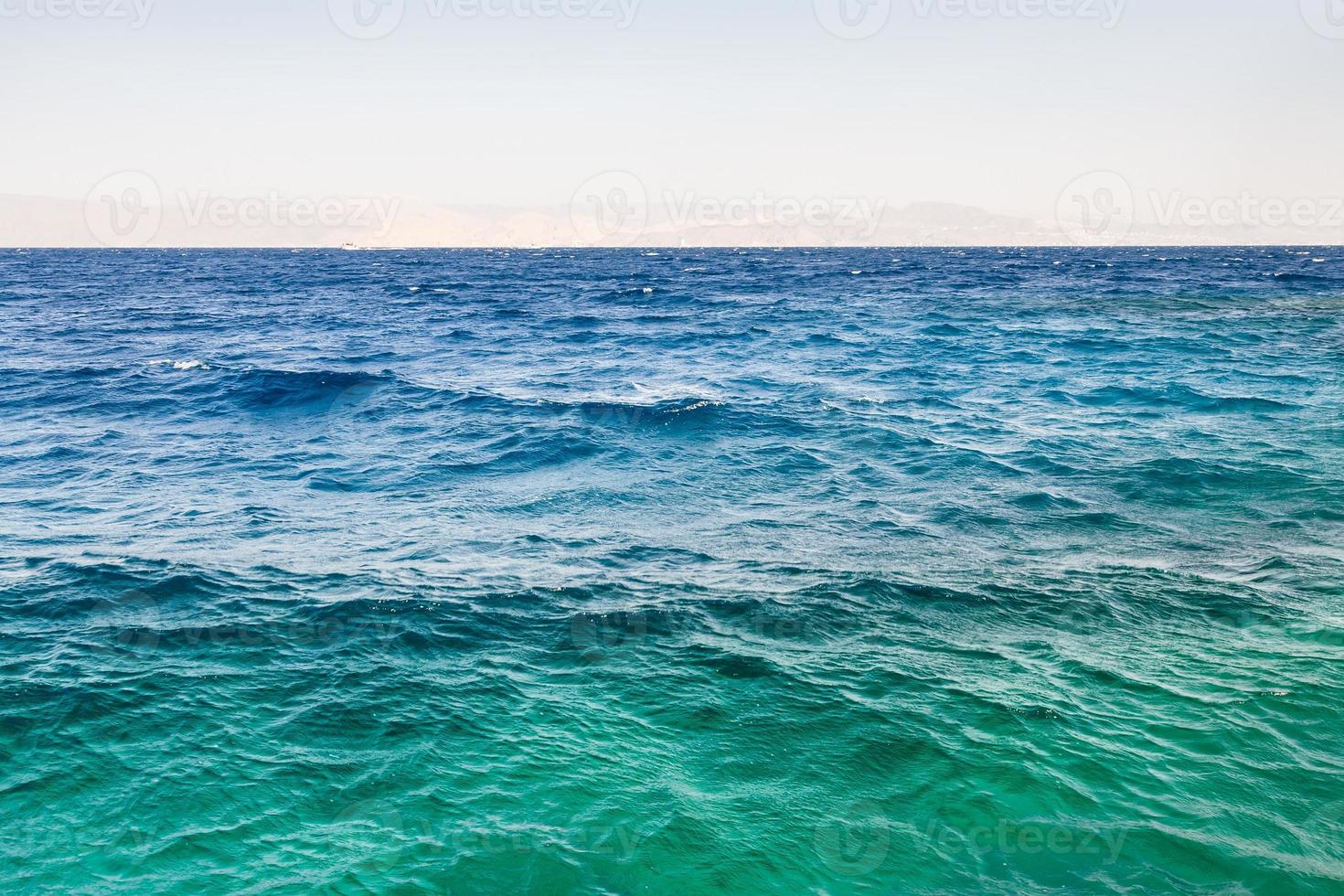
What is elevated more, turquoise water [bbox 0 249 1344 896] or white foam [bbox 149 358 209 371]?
white foam [bbox 149 358 209 371]

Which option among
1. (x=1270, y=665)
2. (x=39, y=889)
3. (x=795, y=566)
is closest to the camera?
(x=39, y=889)

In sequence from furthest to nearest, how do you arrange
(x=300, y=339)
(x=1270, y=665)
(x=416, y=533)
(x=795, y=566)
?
(x=300, y=339) < (x=416, y=533) < (x=795, y=566) < (x=1270, y=665)

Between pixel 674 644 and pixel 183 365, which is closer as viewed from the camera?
pixel 674 644

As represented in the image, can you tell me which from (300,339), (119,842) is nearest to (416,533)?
(119,842)

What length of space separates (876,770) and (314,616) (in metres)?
7.39

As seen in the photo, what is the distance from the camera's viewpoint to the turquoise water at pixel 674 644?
23.2 feet

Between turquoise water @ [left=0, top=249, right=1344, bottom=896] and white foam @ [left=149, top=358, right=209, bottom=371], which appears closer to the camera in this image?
turquoise water @ [left=0, top=249, right=1344, bottom=896]

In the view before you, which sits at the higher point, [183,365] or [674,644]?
[183,365]

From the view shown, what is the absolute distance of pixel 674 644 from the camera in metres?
10.6

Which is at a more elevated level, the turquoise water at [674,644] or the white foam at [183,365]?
the white foam at [183,365]

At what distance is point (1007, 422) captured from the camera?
24000 mm

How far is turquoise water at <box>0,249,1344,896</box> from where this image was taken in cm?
707

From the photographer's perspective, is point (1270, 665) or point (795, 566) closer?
point (1270, 665)

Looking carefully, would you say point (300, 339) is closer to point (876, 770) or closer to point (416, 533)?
point (416, 533)
